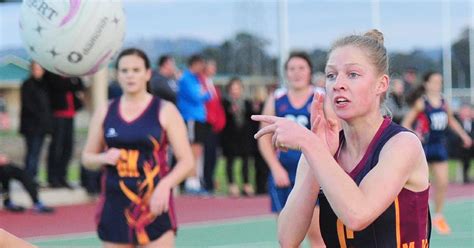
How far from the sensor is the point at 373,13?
2191 cm

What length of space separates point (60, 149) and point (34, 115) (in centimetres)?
92

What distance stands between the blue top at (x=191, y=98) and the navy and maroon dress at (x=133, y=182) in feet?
26.8

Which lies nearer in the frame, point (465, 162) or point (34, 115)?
point (34, 115)

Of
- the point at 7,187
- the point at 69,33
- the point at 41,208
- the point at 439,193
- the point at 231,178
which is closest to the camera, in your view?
the point at 69,33

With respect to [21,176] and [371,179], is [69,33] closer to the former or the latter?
[371,179]

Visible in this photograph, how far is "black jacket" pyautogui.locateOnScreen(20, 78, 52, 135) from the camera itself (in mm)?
12188

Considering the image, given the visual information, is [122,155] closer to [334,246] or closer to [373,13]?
[334,246]

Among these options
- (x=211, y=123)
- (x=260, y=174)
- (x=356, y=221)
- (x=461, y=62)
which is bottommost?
(x=260, y=174)

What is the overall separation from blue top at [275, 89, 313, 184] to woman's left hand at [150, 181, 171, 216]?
60.0 inches

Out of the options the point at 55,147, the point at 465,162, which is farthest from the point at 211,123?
the point at 465,162

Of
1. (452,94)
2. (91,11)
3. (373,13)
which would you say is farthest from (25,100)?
(452,94)

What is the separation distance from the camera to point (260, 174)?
617 inches

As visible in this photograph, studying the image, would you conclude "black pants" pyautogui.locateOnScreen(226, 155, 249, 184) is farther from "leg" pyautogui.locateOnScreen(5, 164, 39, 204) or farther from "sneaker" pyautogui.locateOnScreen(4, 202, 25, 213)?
"leg" pyautogui.locateOnScreen(5, 164, 39, 204)

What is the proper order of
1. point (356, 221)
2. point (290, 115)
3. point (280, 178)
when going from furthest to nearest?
1. point (290, 115)
2. point (280, 178)
3. point (356, 221)
